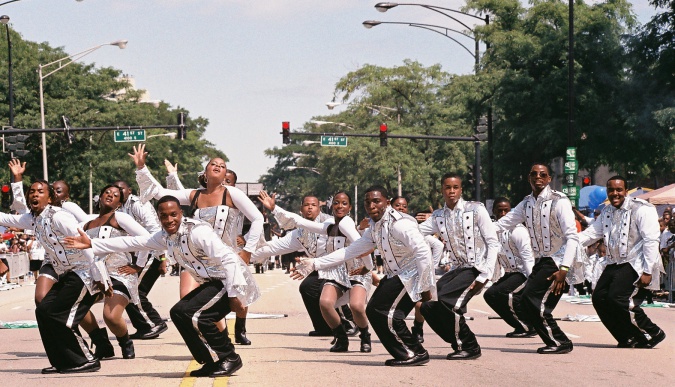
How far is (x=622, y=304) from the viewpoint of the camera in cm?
1343

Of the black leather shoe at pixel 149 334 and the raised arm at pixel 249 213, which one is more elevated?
the raised arm at pixel 249 213

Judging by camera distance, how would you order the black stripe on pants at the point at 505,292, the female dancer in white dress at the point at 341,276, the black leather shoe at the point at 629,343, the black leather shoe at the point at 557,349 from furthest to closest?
the black stripe on pants at the point at 505,292
the black leather shoe at the point at 629,343
the female dancer in white dress at the point at 341,276
the black leather shoe at the point at 557,349

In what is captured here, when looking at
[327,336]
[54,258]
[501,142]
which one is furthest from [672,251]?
[501,142]

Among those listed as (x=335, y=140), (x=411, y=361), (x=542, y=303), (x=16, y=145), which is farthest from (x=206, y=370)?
(x=335, y=140)

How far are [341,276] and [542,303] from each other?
7.17ft

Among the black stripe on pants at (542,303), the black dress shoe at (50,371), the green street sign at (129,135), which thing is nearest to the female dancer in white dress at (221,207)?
the black dress shoe at (50,371)

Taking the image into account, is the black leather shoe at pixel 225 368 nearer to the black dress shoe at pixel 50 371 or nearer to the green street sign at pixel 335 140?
the black dress shoe at pixel 50 371

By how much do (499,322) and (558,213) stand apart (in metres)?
5.56

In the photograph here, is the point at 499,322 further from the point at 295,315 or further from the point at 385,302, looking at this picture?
the point at 385,302

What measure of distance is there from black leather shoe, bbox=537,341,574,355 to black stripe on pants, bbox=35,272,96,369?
4.59 m

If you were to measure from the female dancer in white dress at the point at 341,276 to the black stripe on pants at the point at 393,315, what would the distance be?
54.8 inches

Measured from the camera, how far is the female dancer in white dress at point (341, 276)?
13359 mm

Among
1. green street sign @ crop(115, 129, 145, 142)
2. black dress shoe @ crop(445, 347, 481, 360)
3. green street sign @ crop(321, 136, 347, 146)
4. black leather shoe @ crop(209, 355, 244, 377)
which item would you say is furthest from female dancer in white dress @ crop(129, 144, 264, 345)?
green street sign @ crop(321, 136, 347, 146)

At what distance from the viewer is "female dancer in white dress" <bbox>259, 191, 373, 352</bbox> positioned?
1336cm
